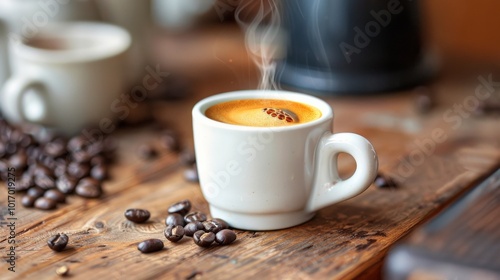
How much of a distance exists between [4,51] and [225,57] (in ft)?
1.64

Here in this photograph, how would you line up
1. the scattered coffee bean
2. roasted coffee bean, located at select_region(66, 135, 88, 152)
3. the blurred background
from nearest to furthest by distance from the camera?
the scattered coffee bean, roasted coffee bean, located at select_region(66, 135, 88, 152), the blurred background

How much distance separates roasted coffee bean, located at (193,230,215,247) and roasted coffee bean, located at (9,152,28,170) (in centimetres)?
41

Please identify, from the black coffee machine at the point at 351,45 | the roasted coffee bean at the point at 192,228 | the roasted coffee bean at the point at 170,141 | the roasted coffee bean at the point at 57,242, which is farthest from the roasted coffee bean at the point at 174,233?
the black coffee machine at the point at 351,45

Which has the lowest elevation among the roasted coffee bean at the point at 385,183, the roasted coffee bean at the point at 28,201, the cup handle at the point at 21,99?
the roasted coffee bean at the point at 28,201

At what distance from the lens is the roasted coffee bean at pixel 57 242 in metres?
0.87

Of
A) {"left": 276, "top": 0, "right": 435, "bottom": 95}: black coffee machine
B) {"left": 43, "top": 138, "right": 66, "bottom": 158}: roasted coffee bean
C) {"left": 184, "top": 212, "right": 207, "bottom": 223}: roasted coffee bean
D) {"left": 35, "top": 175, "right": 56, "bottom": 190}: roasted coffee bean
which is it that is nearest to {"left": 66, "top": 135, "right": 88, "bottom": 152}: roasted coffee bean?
{"left": 43, "top": 138, "right": 66, "bottom": 158}: roasted coffee bean

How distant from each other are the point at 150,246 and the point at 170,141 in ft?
1.31

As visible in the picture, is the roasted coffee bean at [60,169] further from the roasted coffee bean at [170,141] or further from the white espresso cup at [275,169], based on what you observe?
the white espresso cup at [275,169]

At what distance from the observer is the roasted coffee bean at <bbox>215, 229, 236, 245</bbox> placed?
0.88 metres

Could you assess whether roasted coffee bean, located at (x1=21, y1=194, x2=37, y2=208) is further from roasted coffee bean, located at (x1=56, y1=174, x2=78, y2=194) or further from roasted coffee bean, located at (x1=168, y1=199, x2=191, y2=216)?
roasted coffee bean, located at (x1=168, y1=199, x2=191, y2=216)

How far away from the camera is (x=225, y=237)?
2.90 feet

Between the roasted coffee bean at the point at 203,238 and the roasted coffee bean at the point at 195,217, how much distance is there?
53 millimetres

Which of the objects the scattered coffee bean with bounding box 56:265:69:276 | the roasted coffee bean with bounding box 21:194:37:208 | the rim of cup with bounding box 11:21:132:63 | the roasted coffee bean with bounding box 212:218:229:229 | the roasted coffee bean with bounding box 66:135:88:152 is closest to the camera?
the scattered coffee bean with bounding box 56:265:69:276

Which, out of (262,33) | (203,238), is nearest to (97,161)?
(203,238)
